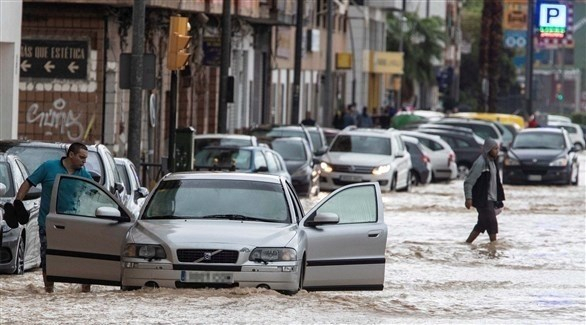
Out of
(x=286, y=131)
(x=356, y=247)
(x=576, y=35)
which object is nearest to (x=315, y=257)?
(x=356, y=247)

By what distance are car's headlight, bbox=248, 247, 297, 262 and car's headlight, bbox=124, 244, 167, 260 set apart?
0.77m

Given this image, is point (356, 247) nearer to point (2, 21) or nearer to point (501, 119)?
point (2, 21)

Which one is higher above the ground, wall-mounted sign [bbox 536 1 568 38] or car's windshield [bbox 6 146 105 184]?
wall-mounted sign [bbox 536 1 568 38]

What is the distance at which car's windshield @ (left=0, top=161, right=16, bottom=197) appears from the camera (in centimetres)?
2012

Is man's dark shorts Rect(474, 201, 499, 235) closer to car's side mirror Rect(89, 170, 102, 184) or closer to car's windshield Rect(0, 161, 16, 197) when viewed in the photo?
car's side mirror Rect(89, 170, 102, 184)

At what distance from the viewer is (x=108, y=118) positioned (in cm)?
4012

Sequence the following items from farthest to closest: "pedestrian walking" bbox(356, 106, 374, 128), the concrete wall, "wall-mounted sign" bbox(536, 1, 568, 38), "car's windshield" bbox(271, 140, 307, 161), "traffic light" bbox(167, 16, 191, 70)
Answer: "pedestrian walking" bbox(356, 106, 374, 128) → "wall-mounted sign" bbox(536, 1, 568, 38) → "car's windshield" bbox(271, 140, 307, 161) → the concrete wall → "traffic light" bbox(167, 16, 191, 70)

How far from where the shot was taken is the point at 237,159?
3391 cm

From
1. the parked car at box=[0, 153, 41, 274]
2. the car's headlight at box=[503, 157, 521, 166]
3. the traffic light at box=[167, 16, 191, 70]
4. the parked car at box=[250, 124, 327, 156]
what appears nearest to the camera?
the parked car at box=[0, 153, 41, 274]

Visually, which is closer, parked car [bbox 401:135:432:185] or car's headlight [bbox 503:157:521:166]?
parked car [bbox 401:135:432:185]

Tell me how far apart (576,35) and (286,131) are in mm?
145457

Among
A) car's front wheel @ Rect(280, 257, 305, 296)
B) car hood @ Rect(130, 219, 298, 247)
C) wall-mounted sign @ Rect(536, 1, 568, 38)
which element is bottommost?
car's front wheel @ Rect(280, 257, 305, 296)

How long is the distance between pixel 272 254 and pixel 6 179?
Result: 17.0 ft

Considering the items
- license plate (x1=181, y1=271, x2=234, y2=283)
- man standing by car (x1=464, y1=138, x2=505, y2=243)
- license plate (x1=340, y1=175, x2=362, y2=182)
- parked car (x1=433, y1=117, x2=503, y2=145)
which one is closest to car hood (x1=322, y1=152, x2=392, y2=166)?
license plate (x1=340, y1=175, x2=362, y2=182)
